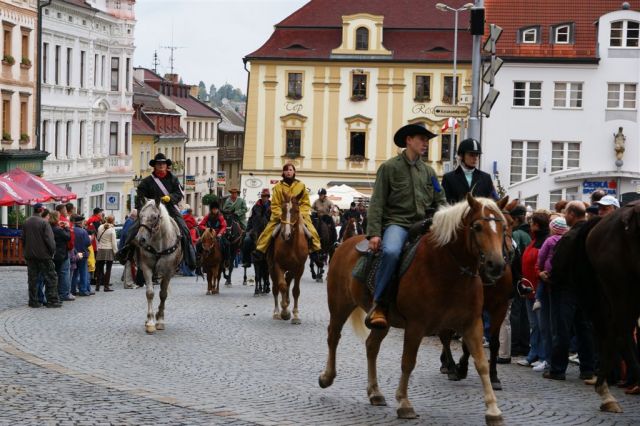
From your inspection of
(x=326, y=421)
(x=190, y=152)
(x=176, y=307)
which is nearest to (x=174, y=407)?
(x=326, y=421)

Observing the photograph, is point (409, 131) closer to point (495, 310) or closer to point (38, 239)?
point (495, 310)

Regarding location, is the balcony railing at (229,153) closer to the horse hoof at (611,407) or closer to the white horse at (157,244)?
the white horse at (157,244)

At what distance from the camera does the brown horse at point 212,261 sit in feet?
92.1

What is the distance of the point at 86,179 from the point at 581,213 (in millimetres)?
56897

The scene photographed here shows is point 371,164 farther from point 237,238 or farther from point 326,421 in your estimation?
point 326,421

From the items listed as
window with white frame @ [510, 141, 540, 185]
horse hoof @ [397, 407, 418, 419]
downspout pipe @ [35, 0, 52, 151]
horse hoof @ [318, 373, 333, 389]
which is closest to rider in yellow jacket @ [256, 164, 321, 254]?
horse hoof @ [318, 373, 333, 389]

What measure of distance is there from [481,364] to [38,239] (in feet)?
45.0

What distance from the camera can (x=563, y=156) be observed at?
72000mm

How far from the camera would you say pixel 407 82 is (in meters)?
85.1

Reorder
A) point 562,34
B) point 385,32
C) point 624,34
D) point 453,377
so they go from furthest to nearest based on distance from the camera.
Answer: point 385,32, point 562,34, point 624,34, point 453,377

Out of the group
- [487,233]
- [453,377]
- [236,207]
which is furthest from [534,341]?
[236,207]

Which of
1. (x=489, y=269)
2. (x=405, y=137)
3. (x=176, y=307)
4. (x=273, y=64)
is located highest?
(x=273, y=64)

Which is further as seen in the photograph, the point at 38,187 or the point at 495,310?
the point at 38,187

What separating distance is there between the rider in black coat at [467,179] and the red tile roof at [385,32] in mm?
70971
